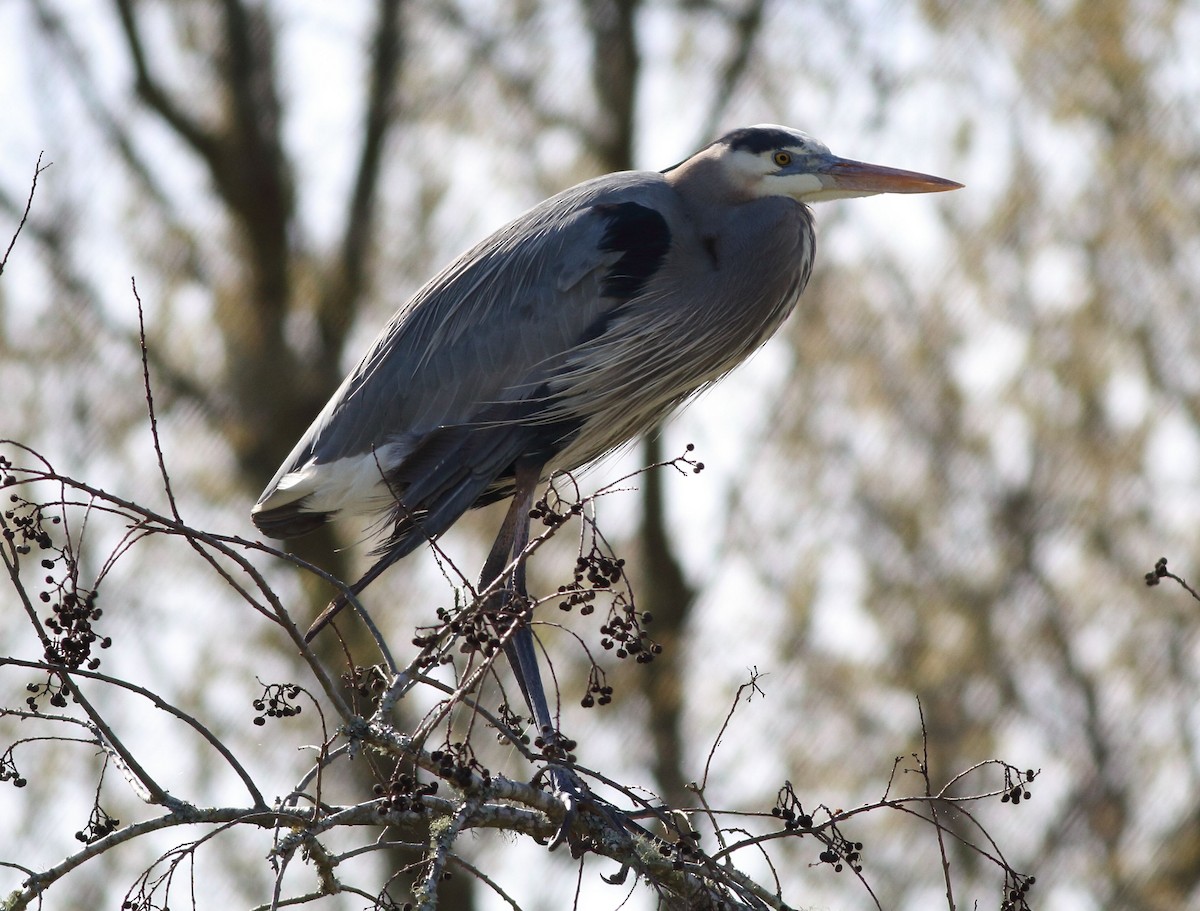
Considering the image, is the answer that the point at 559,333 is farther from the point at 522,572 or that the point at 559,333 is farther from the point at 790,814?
the point at 790,814

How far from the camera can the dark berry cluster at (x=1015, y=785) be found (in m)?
2.77

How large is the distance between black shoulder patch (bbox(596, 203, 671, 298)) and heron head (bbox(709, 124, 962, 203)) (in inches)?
13.6

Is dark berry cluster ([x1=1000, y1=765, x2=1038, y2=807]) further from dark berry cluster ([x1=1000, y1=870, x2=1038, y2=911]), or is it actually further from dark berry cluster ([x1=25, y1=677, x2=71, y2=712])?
dark berry cluster ([x1=25, y1=677, x2=71, y2=712])

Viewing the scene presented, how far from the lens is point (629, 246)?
4.48 meters

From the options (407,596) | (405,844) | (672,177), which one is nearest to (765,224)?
(672,177)

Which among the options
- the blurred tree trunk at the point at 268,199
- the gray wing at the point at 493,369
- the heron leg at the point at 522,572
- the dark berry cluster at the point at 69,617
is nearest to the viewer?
the dark berry cluster at the point at 69,617

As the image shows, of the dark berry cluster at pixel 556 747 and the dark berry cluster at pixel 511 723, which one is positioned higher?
the dark berry cluster at pixel 511 723

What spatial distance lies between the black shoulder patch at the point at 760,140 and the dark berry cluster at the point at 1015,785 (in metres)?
2.33

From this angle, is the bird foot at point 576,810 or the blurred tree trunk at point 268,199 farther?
the blurred tree trunk at point 268,199

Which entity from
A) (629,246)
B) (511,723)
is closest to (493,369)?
(629,246)

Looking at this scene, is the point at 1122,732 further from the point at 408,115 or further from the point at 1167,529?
the point at 408,115

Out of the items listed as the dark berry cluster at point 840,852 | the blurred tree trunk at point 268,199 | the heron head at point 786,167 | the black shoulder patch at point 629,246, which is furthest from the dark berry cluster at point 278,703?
the blurred tree trunk at point 268,199

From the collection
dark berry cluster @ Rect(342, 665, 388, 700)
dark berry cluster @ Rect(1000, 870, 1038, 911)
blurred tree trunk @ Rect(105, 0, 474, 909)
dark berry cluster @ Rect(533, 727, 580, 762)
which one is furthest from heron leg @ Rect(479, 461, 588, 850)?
blurred tree trunk @ Rect(105, 0, 474, 909)

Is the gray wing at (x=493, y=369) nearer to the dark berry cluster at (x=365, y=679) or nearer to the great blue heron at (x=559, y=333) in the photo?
the great blue heron at (x=559, y=333)
